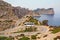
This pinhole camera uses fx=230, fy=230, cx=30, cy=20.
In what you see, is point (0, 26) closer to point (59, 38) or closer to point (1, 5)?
point (1, 5)

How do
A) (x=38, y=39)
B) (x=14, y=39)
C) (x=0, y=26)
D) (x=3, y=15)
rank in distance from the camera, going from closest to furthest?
(x=38, y=39) < (x=14, y=39) < (x=0, y=26) < (x=3, y=15)

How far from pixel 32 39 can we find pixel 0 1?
514 ft

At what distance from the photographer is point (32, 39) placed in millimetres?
42781

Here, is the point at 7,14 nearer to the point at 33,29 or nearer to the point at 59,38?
the point at 33,29

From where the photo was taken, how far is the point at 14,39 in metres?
46.7

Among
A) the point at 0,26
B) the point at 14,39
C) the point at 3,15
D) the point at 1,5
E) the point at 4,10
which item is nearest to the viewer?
the point at 14,39

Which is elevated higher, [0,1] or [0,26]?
[0,1]

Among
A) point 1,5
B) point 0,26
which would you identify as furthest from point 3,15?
point 0,26

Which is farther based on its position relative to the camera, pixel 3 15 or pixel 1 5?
pixel 1 5

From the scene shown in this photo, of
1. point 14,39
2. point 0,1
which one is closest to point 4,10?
point 0,1

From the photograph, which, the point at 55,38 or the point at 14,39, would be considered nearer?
the point at 55,38

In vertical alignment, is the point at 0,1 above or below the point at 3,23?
above

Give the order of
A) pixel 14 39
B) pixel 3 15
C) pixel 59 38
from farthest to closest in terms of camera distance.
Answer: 1. pixel 3 15
2. pixel 14 39
3. pixel 59 38

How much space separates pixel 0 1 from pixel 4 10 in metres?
28.5
